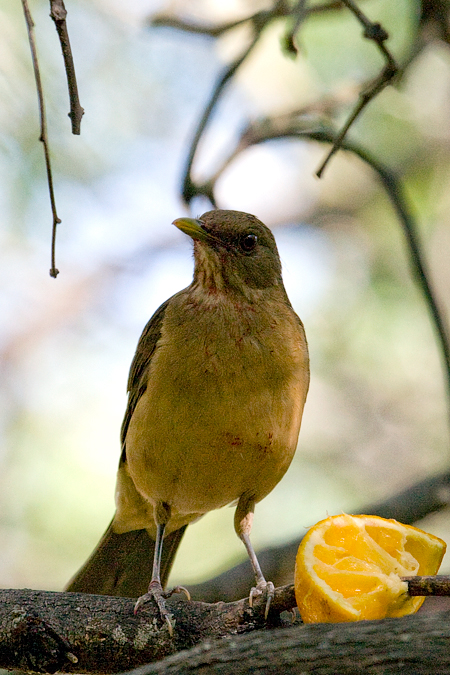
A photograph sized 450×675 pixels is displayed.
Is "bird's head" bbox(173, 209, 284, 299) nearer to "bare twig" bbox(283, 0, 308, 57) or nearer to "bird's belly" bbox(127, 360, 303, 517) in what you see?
"bird's belly" bbox(127, 360, 303, 517)

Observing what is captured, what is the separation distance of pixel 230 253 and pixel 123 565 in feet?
8.27

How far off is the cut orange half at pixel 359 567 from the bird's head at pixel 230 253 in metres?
2.05

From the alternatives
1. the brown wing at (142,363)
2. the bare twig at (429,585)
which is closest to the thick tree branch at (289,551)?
the brown wing at (142,363)

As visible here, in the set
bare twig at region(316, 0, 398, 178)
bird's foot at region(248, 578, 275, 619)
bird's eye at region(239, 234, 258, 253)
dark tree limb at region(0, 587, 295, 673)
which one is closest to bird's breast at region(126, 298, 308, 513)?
bird's eye at region(239, 234, 258, 253)

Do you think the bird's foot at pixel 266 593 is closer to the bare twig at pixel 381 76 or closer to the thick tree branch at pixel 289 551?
the thick tree branch at pixel 289 551

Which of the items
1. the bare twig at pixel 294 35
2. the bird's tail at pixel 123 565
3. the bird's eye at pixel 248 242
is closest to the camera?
the bare twig at pixel 294 35

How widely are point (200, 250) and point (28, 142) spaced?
410 centimetres

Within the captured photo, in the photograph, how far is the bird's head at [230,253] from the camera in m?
5.27

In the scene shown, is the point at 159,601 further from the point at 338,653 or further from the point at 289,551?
the point at 289,551

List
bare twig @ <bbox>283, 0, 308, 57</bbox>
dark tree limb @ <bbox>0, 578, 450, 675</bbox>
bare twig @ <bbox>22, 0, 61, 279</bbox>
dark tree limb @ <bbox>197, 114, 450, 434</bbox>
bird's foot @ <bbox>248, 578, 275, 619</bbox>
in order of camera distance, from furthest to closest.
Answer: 1. dark tree limb @ <bbox>197, 114, 450, 434</bbox>
2. bare twig @ <bbox>283, 0, 308, 57</bbox>
3. dark tree limb @ <bbox>0, 578, 450, 675</bbox>
4. bird's foot @ <bbox>248, 578, 275, 619</bbox>
5. bare twig @ <bbox>22, 0, 61, 279</bbox>

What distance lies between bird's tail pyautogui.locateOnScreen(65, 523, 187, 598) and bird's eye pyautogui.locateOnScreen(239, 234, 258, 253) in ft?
7.47

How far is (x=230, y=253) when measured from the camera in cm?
535

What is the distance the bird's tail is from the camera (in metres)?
5.89

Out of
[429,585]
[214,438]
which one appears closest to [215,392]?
[214,438]
